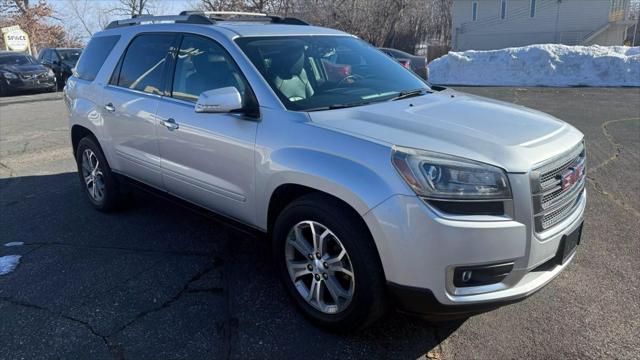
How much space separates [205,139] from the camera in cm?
360

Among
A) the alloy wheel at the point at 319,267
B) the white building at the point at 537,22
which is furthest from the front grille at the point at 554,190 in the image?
the white building at the point at 537,22

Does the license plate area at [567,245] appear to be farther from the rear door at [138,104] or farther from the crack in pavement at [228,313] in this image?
the rear door at [138,104]

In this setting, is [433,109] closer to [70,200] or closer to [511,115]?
[511,115]

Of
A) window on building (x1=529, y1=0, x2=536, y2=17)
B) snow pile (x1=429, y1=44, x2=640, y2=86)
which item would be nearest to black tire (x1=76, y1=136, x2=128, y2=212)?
snow pile (x1=429, y1=44, x2=640, y2=86)

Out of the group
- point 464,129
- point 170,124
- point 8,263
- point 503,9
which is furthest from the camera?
point 503,9

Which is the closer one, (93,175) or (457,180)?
(457,180)

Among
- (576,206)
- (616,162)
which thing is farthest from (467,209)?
(616,162)

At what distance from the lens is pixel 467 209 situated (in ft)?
8.17

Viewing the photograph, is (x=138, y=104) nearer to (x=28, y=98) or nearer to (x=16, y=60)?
(x=28, y=98)

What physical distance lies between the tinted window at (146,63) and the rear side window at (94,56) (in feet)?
1.41

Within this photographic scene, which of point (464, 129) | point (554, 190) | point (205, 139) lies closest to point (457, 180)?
point (464, 129)

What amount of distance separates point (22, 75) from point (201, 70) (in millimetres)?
18565

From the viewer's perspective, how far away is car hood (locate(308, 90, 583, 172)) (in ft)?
8.58

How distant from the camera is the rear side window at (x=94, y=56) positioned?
16.3 feet
